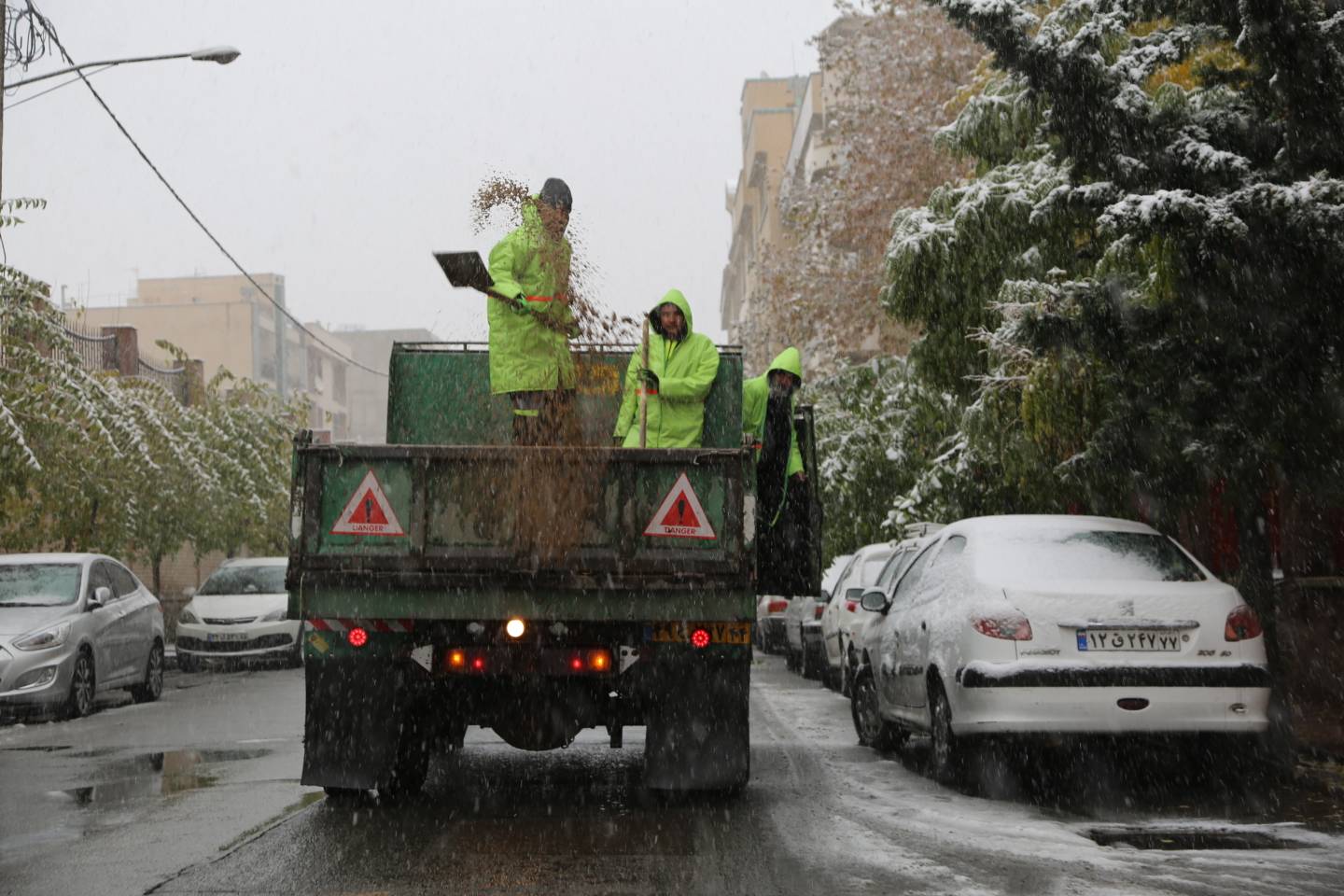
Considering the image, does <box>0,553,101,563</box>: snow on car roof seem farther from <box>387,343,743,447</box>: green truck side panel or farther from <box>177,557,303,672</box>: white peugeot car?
<box>387,343,743,447</box>: green truck side panel

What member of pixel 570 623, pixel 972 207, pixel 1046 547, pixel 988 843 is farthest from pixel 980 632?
pixel 972 207

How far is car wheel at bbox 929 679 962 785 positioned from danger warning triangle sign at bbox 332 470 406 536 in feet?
10.6

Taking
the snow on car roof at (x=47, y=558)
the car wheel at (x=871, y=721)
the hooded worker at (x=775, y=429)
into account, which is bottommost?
the car wheel at (x=871, y=721)

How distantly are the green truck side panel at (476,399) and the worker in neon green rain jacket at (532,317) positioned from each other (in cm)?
33

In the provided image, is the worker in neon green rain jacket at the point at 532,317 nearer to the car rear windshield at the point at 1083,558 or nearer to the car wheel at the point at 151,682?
the car rear windshield at the point at 1083,558

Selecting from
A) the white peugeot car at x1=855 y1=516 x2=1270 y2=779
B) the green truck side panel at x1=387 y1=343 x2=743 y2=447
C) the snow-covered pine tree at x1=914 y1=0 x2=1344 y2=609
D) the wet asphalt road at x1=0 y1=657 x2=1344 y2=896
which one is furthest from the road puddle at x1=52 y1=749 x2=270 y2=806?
the snow-covered pine tree at x1=914 y1=0 x2=1344 y2=609

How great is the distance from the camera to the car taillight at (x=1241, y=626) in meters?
8.97

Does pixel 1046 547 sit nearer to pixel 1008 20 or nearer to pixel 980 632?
pixel 980 632

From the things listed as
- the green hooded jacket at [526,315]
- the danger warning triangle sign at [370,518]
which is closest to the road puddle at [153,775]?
the danger warning triangle sign at [370,518]

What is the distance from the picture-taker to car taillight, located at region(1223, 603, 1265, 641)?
8969 mm

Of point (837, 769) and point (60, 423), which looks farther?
point (60, 423)

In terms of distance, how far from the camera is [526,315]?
9.23 metres

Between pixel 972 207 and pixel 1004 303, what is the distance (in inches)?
52.3

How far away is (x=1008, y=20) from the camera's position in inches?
371
